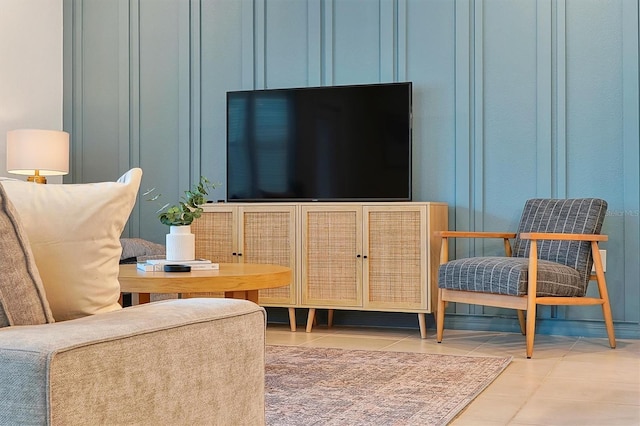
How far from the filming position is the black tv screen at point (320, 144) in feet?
15.5

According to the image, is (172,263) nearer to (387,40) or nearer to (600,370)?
(600,370)

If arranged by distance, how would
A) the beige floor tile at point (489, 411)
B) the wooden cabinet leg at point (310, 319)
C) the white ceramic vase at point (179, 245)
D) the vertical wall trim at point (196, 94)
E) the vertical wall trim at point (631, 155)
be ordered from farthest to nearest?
the vertical wall trim at point (196, 94), the wooden cabinet leg at point (310, 319), the vertical wall trim at point (631, 155), the white ceramic vase at point (179, 245), the beige floor tile at point (489, 411)

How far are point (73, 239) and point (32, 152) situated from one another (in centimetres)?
379

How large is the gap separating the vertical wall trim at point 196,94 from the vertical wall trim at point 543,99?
87.3 inches

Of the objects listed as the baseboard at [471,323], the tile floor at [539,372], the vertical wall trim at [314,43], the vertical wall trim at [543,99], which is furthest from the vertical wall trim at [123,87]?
the vertical wall trim at [543,99]

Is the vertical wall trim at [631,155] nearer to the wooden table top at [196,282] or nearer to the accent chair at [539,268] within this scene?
the accent chair at [539,268]

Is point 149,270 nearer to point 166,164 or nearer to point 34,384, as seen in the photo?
point 34,384

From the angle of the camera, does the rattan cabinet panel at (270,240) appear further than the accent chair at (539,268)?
Yes

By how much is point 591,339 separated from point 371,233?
1322 mm

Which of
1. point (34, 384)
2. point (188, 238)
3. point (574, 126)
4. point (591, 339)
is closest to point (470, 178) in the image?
point (574, 126)

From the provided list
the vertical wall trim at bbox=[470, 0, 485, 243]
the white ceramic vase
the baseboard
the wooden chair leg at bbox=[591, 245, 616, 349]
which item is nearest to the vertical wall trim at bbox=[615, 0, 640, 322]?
the baseboard

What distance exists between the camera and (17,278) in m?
1.26


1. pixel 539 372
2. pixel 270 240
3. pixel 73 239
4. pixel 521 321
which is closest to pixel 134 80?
pixel 270 240

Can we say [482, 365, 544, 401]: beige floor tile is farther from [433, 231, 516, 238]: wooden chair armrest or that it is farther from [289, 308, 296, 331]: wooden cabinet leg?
[289, 308, 296, 331]: wooden cabinet leg
